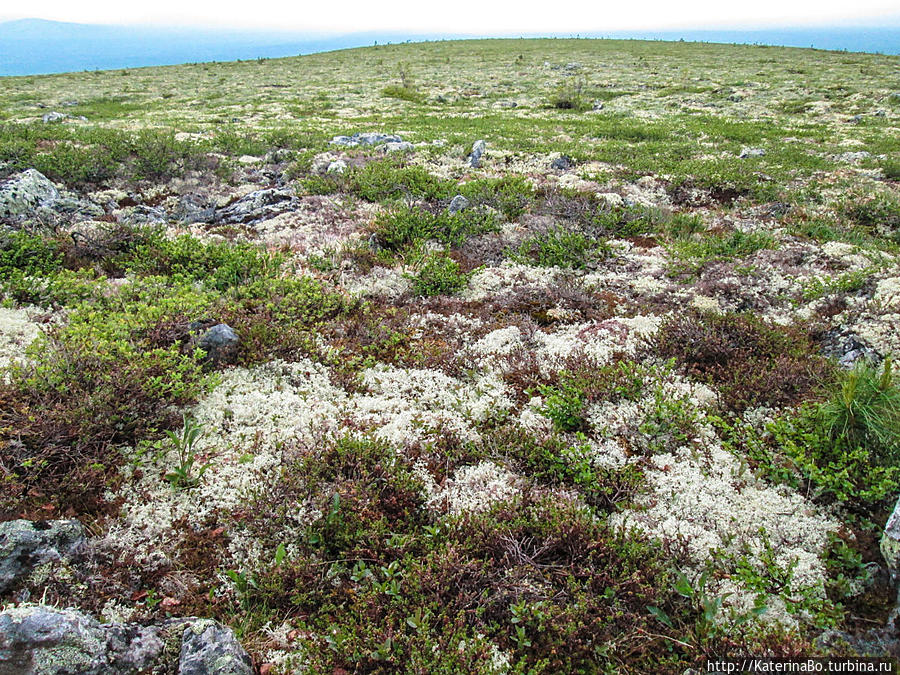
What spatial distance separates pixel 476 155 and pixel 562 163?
3.32m

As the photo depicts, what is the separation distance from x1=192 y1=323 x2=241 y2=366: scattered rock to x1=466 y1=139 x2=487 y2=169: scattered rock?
12.8 m

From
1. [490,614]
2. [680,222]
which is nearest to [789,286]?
[680,222]

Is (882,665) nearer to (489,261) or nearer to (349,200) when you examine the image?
(489,261)

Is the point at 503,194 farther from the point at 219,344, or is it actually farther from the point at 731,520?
the point at 731,520

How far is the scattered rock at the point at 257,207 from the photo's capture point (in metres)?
12.8

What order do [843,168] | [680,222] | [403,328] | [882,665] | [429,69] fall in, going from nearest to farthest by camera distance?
[882,665]
[403,328]
[680,222]
[843,168]
[429,69]

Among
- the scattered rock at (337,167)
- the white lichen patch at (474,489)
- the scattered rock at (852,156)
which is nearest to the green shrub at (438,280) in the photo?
the white lichen patch at (474,489)

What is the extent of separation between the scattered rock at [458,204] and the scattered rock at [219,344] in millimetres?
7164

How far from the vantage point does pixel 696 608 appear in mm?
3822

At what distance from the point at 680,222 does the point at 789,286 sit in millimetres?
3735

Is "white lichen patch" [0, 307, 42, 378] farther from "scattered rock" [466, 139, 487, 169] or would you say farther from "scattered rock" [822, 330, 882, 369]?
"scattered rock" [466, 139, 487, 169]

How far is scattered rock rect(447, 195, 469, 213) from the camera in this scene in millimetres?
12477

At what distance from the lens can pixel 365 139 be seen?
2092 cm

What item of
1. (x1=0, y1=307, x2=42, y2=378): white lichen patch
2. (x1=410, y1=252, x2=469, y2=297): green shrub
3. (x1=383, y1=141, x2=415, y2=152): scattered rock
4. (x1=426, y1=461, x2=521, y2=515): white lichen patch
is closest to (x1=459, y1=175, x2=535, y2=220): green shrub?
(x1=410, y1=252, x2=469, y2=297): green shrub
